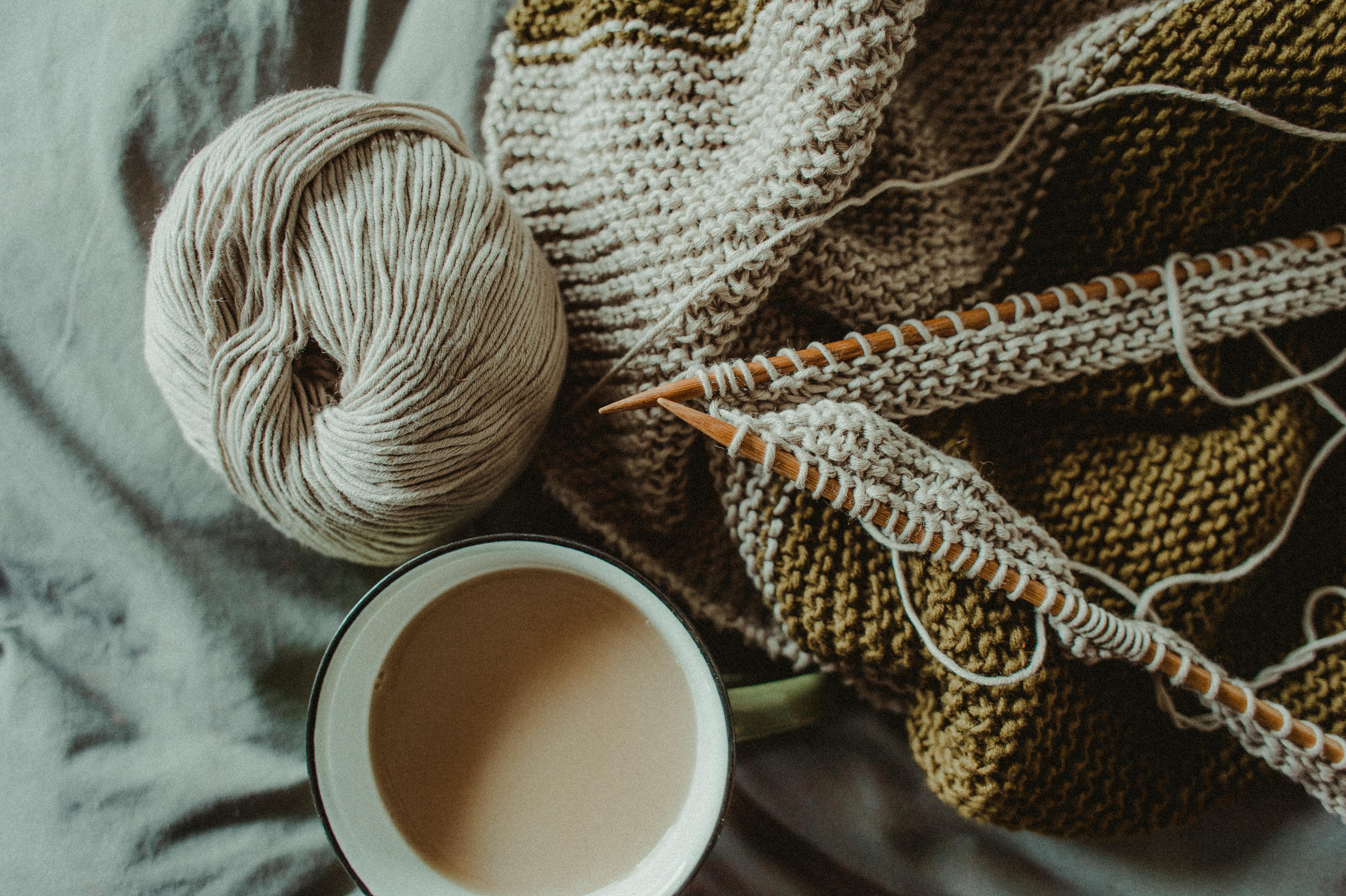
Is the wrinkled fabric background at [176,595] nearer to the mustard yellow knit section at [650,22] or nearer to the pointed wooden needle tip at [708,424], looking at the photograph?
the mustard yellow knit section at [650,22]

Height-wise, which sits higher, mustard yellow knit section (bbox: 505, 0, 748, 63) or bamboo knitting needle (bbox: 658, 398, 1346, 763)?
mustard yellow knit section (bbox: 505, 0, 748, 63)

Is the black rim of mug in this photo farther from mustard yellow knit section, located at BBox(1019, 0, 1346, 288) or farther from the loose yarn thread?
mustard yellow knit section, located at BBox(1019, 0, 1346, 288)

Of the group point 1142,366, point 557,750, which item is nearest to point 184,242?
point 557,750

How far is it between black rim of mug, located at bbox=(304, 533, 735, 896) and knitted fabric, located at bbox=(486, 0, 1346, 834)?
0.40 ft

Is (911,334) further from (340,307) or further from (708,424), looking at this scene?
(340,307)

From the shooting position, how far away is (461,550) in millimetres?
541

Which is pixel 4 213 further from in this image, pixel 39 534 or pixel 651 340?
pixel 651 340

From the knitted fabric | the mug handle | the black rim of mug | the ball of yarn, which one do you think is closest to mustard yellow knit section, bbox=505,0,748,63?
the knitted fabric

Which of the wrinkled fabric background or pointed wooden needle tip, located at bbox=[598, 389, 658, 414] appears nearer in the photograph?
pointed wooden needle tip, located at bbox=[598, 389, 658, 414]

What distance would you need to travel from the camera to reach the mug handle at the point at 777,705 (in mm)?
637

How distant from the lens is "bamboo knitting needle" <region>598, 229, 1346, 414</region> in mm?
547

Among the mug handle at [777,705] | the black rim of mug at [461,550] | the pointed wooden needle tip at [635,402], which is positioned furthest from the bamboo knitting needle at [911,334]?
the mug handle at [777,705]

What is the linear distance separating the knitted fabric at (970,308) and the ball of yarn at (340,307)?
13 cm

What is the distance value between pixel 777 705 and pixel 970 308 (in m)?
0.35
